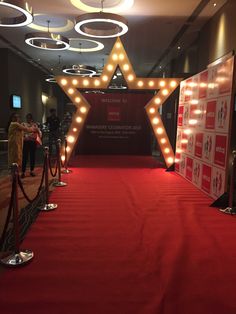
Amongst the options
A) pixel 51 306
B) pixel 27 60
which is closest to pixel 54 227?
pixel 51 306

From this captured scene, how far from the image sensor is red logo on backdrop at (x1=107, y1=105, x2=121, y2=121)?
33.0ft

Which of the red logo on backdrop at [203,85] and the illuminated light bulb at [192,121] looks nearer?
the red logo on backdrop at [203,85]

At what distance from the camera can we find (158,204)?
4.61 metres

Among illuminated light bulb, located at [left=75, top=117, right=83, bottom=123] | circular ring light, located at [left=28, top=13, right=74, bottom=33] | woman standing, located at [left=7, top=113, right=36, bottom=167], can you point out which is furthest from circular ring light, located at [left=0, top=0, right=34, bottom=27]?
illuminated light bulb, located at [left=75, top=117, right=83, bottom=123]

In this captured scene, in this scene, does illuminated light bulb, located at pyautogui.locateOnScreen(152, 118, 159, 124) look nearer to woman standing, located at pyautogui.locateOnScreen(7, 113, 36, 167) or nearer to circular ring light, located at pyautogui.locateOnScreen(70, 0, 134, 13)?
circular ring light, located at pyautogui.locateOnScreen(70, 0, 134, 13)

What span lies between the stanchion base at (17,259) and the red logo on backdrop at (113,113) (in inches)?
299

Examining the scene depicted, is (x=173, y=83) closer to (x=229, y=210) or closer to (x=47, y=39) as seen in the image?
(x=47, y=39)

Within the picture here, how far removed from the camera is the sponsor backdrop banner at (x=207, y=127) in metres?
4.43

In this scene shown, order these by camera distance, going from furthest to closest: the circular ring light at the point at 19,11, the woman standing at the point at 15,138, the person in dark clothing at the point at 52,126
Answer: the person in dark clothing at the point at 52,126
the woman standing at the point at 15,138
the circular ring light at the point at 19,11

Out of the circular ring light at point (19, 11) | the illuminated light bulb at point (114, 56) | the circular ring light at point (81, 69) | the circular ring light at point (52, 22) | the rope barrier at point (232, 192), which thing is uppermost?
the circular ring light at point (52, 22)

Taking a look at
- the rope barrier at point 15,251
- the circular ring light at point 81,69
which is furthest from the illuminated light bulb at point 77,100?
the rope barrier at point 15,251

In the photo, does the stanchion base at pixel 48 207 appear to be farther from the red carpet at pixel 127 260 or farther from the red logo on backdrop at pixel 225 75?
the red logo on backdrop at pixel 225 75

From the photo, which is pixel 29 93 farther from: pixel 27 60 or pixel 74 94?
pixel 74 94

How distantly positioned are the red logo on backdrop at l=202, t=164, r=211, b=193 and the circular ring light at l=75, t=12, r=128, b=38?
3.45 meters
